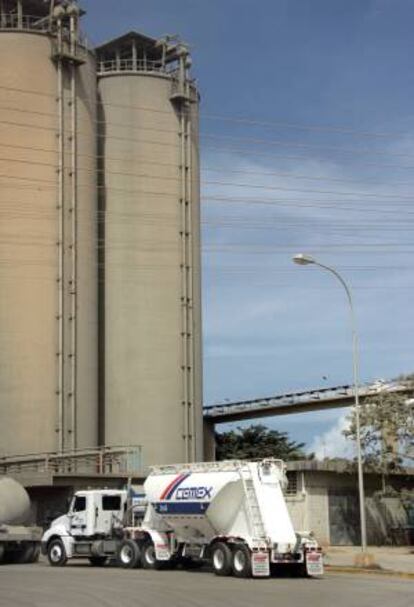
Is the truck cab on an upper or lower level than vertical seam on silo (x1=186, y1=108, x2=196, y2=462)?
lower

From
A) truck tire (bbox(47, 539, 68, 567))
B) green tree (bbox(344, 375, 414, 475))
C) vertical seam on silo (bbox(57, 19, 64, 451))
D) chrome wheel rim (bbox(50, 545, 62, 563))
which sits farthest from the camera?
vertical seam on silo (bbox(57, 19, 64, 451))

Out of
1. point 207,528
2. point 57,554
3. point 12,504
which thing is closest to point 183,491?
point 207,528

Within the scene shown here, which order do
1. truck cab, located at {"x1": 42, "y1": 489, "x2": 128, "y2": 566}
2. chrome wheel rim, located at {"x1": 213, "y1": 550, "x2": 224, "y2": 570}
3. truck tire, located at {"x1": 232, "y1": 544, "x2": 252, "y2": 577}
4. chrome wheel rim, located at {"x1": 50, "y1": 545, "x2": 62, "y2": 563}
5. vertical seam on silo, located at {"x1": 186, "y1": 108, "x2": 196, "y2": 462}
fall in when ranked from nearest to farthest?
1. truck tire, located at {"x1": 232, "y1": 544, "x2": 252, "y2": 577}
2. chrome wheel rim, located at {"x1": 213, "y1": 550, "x2": 224, "y2": 570}
3. truck cab, located at {"x1": 42, "y1": 489, "x2": 128, "y2": 566}
4. chrome wheel rim, located at {"x1": 50, "y1": 545, "x2": 62, "y2": 563}
5. vertical seam on silo, located at {"x1": 186, "y1": 108, "x2": 196, "y2": 462}

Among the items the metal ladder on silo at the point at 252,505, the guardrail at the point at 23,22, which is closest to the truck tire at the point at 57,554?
the metal ladder on silo at the point at 252,505

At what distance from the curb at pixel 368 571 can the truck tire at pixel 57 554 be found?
9.27 metres

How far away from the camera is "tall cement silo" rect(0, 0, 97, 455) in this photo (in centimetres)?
6194

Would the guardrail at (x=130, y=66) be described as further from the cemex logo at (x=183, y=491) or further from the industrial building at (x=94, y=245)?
the cemex logo at (x=183, y=491)

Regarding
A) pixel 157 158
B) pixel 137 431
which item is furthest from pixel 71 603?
pixel 157 158

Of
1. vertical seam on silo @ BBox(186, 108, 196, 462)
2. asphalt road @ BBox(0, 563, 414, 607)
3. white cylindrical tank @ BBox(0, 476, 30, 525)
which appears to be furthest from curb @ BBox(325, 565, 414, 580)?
vertical seam on silo @ BBox(186, 108, 196, 462)

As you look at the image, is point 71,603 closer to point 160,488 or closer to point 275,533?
point 275,533

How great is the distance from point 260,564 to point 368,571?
17.6ft

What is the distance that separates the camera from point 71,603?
19516 mm

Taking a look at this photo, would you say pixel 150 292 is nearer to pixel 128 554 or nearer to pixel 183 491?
pixel 128 554

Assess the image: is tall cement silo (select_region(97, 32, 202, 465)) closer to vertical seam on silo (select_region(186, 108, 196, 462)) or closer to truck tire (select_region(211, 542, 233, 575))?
vertical seam on silo (select_region(186, 108, 196, 462))
